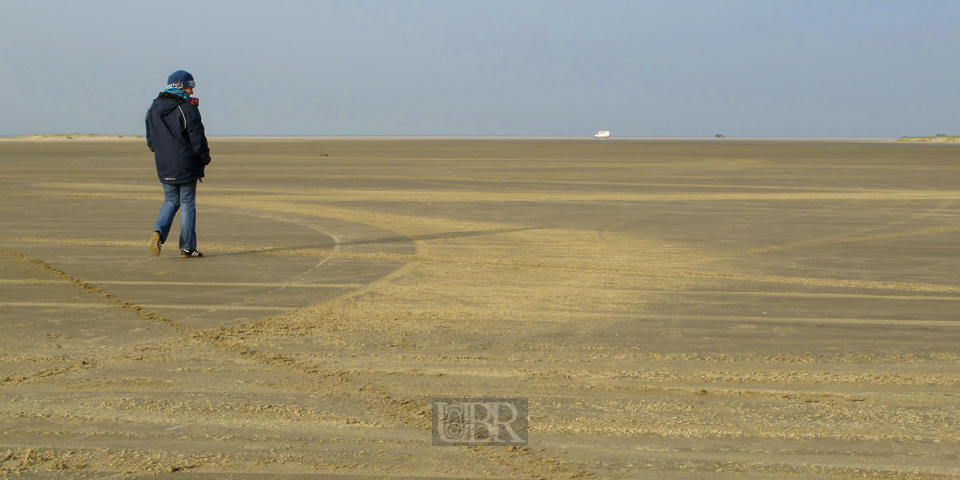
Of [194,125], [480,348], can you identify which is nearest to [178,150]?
[194,125]

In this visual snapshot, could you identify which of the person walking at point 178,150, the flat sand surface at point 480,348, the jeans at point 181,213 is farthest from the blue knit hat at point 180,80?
the flat sand surface at point 480,348

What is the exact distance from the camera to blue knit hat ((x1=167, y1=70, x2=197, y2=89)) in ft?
26.8

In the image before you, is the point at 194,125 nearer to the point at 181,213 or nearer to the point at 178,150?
the point at 178,150

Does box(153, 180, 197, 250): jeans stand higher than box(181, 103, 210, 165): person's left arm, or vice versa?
box(181, 103, 210, 165): person's left arm

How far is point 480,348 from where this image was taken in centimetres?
507

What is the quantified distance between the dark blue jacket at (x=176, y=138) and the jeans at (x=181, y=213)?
0.38 feet

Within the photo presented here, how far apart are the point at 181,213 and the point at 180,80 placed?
137 cm

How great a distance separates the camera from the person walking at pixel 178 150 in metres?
8.16

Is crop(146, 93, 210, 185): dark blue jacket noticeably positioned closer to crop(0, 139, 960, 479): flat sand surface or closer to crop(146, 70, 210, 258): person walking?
crop(146, 70, 210, 258): person walking

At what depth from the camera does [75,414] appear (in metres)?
3.82

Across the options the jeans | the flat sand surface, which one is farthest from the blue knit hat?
the flat sand surface

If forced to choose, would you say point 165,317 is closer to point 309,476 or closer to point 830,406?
point 309,476

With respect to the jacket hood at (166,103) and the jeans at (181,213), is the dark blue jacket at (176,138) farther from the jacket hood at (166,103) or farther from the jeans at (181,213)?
the jeans at (181,213)

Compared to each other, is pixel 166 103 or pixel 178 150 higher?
pixel 166 103
